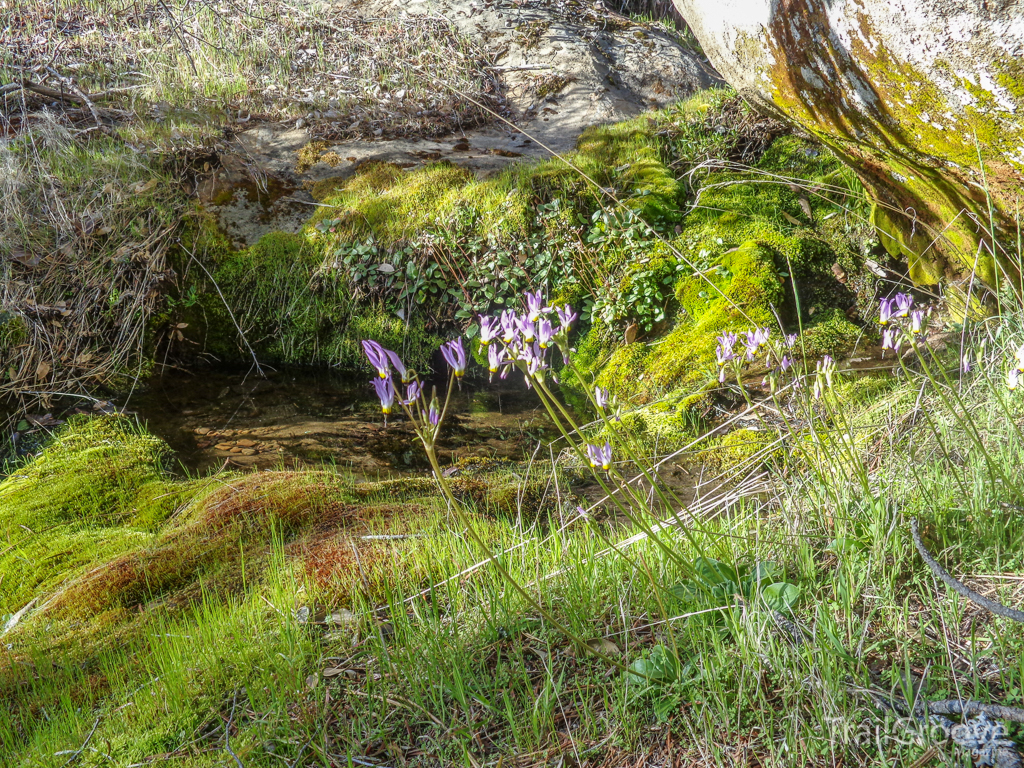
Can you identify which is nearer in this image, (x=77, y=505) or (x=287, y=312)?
(x=77, y=505)

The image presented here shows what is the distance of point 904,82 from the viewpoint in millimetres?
2209

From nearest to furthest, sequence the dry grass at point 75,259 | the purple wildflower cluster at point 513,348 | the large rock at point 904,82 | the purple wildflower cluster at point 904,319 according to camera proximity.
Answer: the purple wildflower cluster at point 513,348, the purple wildflower cluster at point 904,319, the large rock at point 904,82, the dry grass at point 75,259

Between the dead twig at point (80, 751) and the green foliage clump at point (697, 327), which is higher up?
the green foliage clump at point (697, 327)

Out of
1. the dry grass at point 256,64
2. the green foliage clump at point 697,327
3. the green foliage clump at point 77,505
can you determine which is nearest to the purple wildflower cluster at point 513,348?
the green foliage clump at point 77,505

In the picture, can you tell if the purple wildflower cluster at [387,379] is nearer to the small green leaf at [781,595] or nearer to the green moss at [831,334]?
the small green leaf at [781,595]

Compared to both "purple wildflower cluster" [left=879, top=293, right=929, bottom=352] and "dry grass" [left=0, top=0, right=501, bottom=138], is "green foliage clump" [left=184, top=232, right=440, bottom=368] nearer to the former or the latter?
"dry grass" [left=0, top=0, right=501, bottom=138]

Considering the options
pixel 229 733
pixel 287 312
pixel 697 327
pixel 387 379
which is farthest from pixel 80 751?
pixel 287 312

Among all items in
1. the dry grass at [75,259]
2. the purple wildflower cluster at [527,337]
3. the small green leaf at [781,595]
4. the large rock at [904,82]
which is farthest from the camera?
the dry grass at [75,259]

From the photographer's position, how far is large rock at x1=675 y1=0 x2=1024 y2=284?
2.01 m

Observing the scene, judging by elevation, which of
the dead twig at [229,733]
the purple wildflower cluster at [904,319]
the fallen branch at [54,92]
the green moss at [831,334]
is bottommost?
the dead twig at [229,733]

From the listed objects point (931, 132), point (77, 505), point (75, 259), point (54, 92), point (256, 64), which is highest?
point (256, 64)

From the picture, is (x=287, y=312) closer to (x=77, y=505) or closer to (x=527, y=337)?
(x=77, y=505)

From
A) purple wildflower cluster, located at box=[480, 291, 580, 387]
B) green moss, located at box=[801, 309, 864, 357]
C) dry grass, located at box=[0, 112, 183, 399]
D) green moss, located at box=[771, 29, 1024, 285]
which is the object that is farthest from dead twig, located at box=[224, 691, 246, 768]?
dry grass, located at box=[0, 112, 183, 399]

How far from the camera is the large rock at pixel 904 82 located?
201cm
